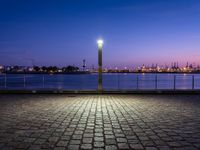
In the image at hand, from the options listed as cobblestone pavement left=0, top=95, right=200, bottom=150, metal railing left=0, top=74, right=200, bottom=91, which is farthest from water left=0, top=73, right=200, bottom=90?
cobblestone pavement left=0, top=95, right=200, bottom=150

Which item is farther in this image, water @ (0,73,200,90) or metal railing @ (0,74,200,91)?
water @ (0,73,200,90)

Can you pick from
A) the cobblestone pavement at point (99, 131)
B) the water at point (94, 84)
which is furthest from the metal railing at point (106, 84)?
the cobblestone pavement at point (99, 131)

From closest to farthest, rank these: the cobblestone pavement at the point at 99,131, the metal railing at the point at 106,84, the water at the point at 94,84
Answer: the cobblestone pavement at the point at 99,131 < the metal railing at the point at 106,84 < the water at the point at 94,84

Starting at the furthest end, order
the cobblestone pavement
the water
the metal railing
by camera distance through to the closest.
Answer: the water, the metal railing, the cobblestone pavement

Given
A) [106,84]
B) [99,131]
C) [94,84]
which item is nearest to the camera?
[99,131]

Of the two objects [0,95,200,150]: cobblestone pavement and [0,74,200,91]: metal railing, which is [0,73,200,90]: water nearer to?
[0,74,200,91]: metal railing

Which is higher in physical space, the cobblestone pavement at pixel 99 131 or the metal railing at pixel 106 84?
the cobblestone pavement at pixel 99 131

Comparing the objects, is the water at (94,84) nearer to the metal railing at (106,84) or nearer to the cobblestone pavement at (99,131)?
the metal railing at (106,84)

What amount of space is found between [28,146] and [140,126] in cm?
304

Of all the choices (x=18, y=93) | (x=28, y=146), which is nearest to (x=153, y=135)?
(x=28, y=146)

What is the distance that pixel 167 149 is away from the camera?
4883mm

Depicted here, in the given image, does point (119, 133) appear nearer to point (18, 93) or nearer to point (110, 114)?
point (110, 114)

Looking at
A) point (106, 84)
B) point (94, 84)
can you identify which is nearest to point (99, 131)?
point (94, 84)

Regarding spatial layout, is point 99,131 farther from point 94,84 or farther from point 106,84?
point 106,84
